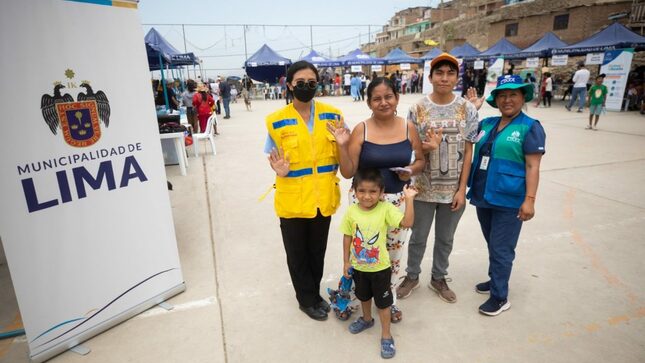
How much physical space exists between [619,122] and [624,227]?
A: 953cm

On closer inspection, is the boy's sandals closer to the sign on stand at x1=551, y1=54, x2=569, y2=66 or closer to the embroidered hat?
the embroidered hat

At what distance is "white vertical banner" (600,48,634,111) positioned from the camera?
13.4 m

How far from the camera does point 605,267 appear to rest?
3346 mm

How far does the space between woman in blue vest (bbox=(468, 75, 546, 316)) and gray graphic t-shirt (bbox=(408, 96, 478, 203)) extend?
17 cm

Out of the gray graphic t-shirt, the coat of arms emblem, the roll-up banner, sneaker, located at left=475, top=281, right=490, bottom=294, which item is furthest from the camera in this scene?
sneaker, located at left=475, top=281, right=490, bottom=294

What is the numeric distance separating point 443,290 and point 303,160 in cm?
162

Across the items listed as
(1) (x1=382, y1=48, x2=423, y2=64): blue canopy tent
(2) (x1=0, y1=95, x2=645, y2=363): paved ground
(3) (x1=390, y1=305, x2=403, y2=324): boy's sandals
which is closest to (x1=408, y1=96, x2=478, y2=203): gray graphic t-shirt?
(3) (x1=390, y1=305, x2=403, y2=324): boy's sandals

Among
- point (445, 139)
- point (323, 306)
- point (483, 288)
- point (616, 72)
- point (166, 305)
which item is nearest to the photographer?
point (445, 139)

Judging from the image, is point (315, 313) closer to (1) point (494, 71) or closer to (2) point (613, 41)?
(2) point (613, 41)

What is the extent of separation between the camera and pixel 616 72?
45.1ft

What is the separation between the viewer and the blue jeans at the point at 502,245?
8.52 ft

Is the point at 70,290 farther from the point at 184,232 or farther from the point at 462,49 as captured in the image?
the point at 462,49

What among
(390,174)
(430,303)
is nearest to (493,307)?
(430,303)

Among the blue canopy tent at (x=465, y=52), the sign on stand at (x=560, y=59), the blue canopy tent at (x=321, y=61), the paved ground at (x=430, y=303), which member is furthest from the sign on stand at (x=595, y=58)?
the blue canopy tent at (x=321, y=61)
